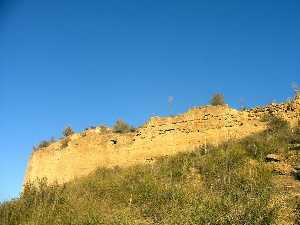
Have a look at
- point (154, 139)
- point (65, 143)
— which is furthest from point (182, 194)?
point (65, 143)

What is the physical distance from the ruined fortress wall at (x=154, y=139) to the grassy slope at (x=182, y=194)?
92 centimetres

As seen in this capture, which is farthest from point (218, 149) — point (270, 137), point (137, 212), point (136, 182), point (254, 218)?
point (254, 218)

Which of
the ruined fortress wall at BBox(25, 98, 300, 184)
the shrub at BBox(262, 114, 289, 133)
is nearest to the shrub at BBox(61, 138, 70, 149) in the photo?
the ruined fortress wall at BBox(25, 98, 300, 184)

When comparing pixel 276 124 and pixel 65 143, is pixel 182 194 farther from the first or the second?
pixel 65 143

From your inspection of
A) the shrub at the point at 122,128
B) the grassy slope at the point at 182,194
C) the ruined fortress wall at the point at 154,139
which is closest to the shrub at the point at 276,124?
the grassy slope at the point at 182,194

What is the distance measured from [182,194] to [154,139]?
7.06 meters

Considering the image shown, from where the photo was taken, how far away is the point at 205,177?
16.3 meters

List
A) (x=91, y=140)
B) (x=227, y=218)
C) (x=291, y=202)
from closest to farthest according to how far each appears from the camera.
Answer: (x=227, y=218)
(x=291, y=202)
(x=91, y=140)

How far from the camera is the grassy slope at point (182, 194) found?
12.1 m

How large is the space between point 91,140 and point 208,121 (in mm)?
5798

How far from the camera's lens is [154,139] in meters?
21.2

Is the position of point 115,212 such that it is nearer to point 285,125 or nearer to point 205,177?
point 205,177

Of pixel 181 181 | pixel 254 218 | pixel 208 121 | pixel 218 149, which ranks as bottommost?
pixel 254 218

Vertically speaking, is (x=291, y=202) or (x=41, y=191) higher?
(x=41, y=191)
